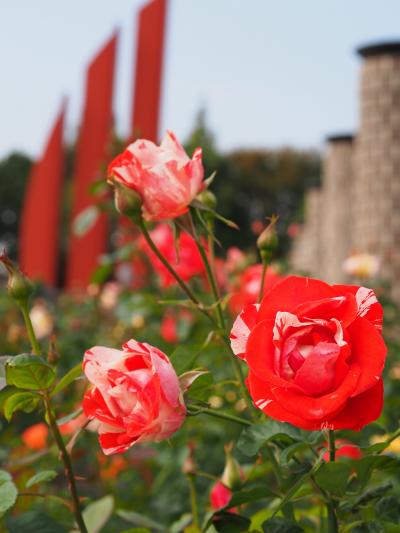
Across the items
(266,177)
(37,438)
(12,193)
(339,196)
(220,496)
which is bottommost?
(12,193)

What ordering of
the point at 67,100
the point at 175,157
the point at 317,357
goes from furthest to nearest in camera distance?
1. the point at 67,100
2. the point at 175,157
3. the point at 317,357

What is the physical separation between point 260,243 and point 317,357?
24cm

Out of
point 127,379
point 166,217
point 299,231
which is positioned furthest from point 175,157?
point 299,231

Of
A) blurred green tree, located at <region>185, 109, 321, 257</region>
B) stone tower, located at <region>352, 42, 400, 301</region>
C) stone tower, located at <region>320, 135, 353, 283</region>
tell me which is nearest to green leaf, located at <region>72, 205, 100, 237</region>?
stone tower, located at <region>352, 42, 400, 301</region>

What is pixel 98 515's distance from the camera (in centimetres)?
83

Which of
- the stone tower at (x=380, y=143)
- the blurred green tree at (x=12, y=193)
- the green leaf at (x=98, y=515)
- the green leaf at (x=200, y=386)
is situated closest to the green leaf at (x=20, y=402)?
the green leaf at (x=200, y=386)

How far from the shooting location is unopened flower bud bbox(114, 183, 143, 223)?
66 centimetres

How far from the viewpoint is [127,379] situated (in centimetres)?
52

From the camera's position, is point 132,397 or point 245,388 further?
point 245,388

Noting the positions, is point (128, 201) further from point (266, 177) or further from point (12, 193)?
point (266, 177)

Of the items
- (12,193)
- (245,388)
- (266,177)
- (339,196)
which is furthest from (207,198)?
(266,177)

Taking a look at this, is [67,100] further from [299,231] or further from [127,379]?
[127,379]

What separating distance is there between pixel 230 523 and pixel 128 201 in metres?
0.23

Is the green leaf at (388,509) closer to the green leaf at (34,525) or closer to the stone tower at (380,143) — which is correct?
the green leaf at (34,525)
